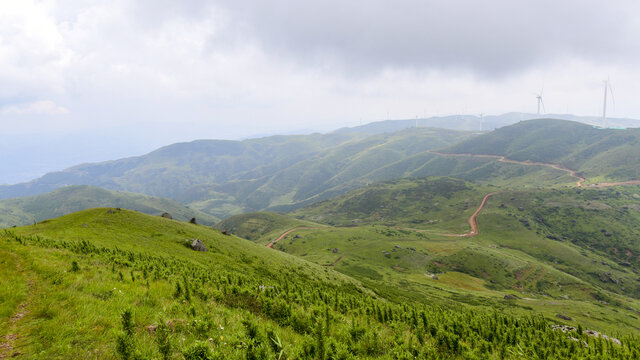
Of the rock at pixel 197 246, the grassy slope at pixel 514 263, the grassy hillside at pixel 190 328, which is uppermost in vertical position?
the grassy hillside at pixel 190 328

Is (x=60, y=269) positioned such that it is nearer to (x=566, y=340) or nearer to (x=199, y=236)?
(x=566, y=340)

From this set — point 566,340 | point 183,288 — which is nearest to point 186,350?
point 183,288

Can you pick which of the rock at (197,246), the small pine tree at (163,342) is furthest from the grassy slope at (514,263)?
the small pine tree at (163,342)

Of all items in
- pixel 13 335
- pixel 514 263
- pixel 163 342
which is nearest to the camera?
pixel 163 342

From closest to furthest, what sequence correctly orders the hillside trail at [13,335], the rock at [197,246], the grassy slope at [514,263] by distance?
the hillside trail at [13,335], the rock at [197,246], the grassy slope at [514,263]

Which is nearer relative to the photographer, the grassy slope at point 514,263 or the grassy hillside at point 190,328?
the grassy hillside at point 190,328

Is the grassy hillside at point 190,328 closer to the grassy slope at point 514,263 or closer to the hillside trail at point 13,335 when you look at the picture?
the hillside trail at point 13,335

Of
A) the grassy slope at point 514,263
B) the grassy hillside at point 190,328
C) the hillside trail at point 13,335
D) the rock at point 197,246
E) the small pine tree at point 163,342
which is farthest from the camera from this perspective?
the grassy slope at point 514,263

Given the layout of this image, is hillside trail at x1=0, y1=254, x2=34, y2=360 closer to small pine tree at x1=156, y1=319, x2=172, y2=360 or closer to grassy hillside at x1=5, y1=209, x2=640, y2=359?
grassy hillside at x1=5, y1=209, x2=640, y2=359

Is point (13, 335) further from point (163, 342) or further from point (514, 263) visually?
point (514, 263)

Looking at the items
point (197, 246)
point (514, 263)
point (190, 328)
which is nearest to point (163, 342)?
point (190, 328)

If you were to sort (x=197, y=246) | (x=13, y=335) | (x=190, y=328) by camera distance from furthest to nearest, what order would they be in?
(x=197, y=246), (x=190, y=328), (x=13, y=335)

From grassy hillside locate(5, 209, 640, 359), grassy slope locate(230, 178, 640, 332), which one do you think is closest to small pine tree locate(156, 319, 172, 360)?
grassy hillside locate(5, 209, 640, 359)

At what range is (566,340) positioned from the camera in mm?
16422
